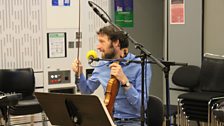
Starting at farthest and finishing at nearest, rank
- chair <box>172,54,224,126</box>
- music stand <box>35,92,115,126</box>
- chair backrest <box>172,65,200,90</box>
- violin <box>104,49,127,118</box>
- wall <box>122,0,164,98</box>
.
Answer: wall <box>122,0,164,98</box> → chair backrest <box>172,65,200,90</box> → chair <box>172,54,224,126</box> → violin <box>104,49,127,118</box> → music stand <box>35,92,115,126</box>

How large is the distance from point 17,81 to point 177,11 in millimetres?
2417

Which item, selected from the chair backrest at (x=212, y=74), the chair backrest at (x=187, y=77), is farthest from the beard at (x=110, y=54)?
the chair backrest at (x=187, y=77)

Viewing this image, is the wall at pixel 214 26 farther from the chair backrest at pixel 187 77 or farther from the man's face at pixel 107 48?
the man's face at pixel 107 48

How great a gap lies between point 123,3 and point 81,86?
330cm

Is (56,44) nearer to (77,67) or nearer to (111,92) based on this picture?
(77,67)

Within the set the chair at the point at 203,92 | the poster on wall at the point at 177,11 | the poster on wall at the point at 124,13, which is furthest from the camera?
the poster on wall at the point at 124,13

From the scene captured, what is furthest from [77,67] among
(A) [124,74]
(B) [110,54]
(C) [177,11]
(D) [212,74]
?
(C) [177,11]

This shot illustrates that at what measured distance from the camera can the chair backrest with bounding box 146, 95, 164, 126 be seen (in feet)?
11.0

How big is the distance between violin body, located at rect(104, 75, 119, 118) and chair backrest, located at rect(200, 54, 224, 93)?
2.44m

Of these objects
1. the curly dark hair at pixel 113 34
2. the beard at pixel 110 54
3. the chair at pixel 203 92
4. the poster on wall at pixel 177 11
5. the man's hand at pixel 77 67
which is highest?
the poster on wall at pixel 177 11

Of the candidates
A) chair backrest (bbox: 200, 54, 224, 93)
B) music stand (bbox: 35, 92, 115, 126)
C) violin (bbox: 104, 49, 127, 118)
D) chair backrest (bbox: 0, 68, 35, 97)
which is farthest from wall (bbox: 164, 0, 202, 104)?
music stand (bbox: 35, 92, 115, 126)

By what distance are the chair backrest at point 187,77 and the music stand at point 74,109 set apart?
301 centimetres

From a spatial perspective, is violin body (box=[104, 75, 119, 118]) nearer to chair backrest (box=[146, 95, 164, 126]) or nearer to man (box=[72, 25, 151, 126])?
man (box=[72, 25, 151, 126])

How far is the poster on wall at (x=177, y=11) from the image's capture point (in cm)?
584
